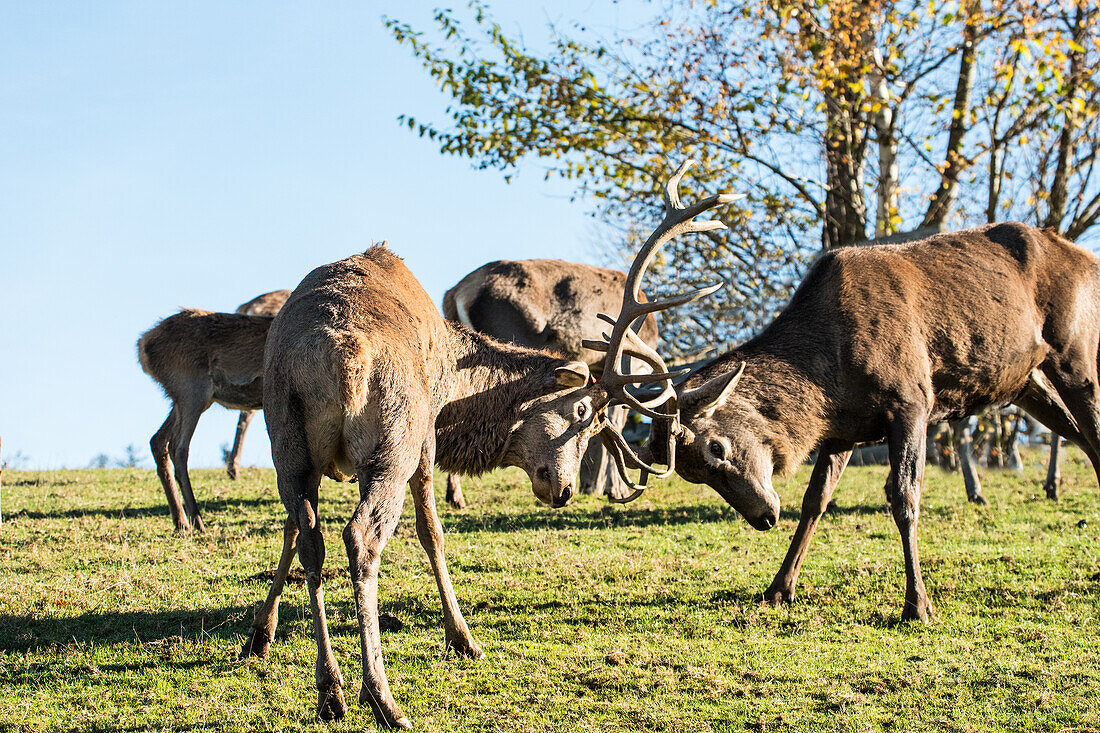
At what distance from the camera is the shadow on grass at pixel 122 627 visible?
617 cm

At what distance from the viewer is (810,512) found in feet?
25.3

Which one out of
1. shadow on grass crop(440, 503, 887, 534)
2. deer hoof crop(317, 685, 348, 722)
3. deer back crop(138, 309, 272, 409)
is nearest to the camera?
deer hoof crop(317, 685, 348, 722)

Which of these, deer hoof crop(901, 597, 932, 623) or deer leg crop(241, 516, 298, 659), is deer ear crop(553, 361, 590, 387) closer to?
deer leg crop(241, 516, 298, 659)

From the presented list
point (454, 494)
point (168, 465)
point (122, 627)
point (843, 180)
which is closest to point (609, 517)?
point (454, 494)

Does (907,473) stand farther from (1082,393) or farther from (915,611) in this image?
(1082,393)

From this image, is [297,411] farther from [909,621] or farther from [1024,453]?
[1024,453]

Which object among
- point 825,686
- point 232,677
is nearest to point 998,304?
point 825,686

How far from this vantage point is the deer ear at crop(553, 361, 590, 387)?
6465 mm

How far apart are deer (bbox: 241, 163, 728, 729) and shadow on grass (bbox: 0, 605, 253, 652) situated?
542mm

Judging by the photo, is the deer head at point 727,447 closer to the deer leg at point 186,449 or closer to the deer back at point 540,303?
the deer back at point 540,303

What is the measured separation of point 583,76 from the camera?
17.3 meters

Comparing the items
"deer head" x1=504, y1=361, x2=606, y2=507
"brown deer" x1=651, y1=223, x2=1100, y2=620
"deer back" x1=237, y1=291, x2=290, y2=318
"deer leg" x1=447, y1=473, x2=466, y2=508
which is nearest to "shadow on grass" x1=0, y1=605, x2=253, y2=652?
"deer head" x1=504, y1=361, x2=606, y2=507

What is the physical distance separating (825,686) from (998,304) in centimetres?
398

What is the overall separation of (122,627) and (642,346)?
13.2ft
